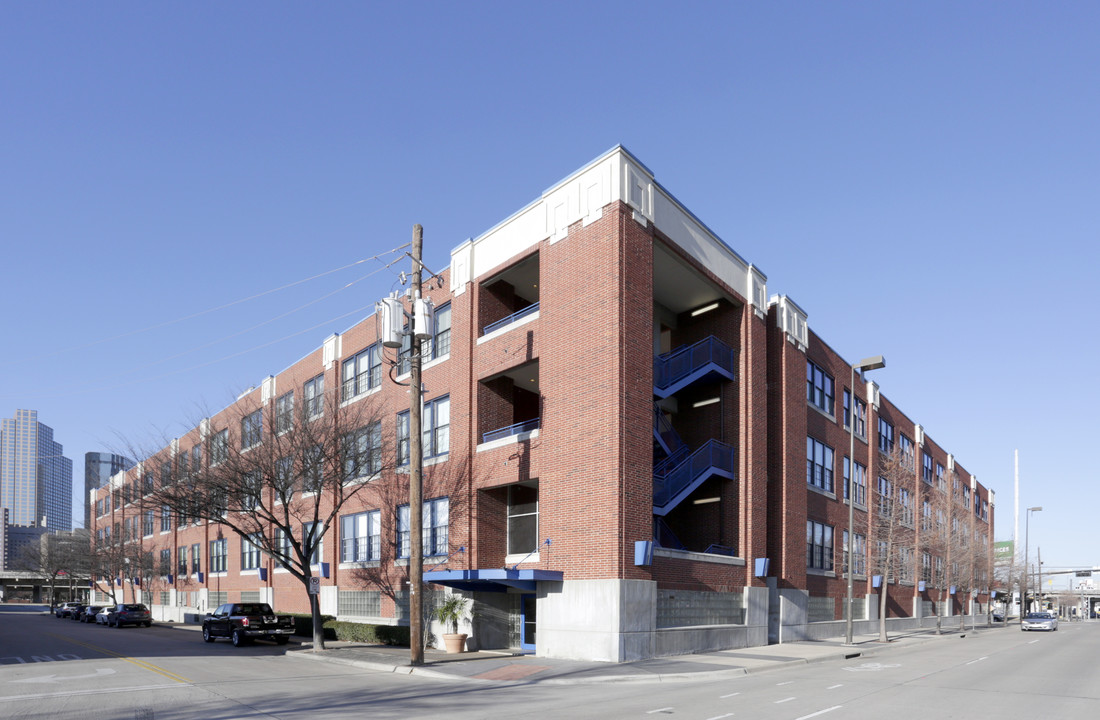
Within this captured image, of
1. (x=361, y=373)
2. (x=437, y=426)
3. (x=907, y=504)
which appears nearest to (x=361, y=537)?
(x=361, y=373)

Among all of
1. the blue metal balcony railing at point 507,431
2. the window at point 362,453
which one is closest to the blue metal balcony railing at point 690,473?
the blue metal balcony railing at point 507,431

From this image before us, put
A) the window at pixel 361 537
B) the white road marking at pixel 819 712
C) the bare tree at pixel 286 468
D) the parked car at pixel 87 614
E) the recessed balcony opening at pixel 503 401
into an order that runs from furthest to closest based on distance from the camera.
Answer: the parked car at pixel 87 614, the window at pixel 361 537, the bare tree at pixel 286 468, the recessed balcony opening at pixel 503 401, the white road marking at pixel 819 712

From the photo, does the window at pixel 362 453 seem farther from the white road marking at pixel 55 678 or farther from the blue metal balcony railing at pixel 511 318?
Answer: the white road marking at pixel 55 678

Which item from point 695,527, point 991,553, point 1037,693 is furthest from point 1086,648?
point 991,553

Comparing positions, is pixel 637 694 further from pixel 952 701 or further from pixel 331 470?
pixel 331 470

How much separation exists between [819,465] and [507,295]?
57.6ft

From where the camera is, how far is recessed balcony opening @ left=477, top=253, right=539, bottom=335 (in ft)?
98.8

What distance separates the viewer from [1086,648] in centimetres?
3606

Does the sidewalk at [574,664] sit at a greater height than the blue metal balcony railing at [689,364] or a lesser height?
lesser

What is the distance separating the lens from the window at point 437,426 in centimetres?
3194

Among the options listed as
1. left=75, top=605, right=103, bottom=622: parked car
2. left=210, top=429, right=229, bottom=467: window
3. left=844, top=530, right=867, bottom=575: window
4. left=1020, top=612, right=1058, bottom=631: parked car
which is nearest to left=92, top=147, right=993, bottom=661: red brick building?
Result: left=210, top=429, right=229, bottom=467: window

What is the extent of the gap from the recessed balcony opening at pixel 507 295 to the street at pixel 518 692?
12349mm

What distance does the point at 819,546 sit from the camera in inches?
1555

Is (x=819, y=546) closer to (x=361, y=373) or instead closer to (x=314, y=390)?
(x=361, y=373)
